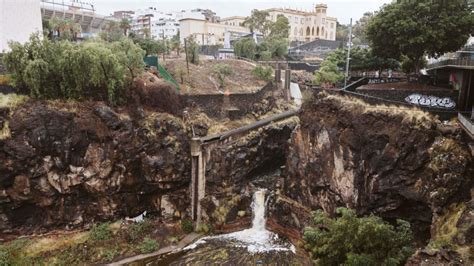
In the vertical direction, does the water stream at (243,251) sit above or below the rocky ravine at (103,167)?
below

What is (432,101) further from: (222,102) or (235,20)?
(235,20)

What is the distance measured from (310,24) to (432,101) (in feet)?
259

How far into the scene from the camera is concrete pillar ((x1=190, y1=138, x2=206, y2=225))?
3203 cm

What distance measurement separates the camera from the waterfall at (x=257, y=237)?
27.2 m

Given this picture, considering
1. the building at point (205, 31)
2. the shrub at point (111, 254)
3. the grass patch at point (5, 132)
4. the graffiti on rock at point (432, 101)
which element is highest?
the building at point (205, 31)

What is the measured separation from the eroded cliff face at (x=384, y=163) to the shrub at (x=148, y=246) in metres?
12.7

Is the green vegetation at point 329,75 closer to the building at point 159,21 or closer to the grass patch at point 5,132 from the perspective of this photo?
the grass patch at point 5,132

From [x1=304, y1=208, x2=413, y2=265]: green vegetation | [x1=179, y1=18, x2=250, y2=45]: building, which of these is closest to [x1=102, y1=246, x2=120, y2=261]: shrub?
[x1=304, y1=208, x2=413, y2=265]: green vegetation

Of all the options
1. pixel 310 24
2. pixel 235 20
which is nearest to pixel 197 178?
pixel 310 24

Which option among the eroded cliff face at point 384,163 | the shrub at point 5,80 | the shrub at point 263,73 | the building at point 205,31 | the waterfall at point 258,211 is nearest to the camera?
the eroded cliff face at point 384,163

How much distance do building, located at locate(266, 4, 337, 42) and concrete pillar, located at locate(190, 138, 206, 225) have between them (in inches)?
2802

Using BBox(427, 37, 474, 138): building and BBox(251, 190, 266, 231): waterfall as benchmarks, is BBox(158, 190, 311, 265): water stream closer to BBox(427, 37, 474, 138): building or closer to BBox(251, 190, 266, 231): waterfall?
BBox(251, 190, 266, 231): waterfall

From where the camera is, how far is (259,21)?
8100 centimetres

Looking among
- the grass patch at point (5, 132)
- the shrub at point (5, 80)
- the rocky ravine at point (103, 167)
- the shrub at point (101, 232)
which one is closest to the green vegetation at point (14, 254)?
the rocky ravine at point (103, 167)
